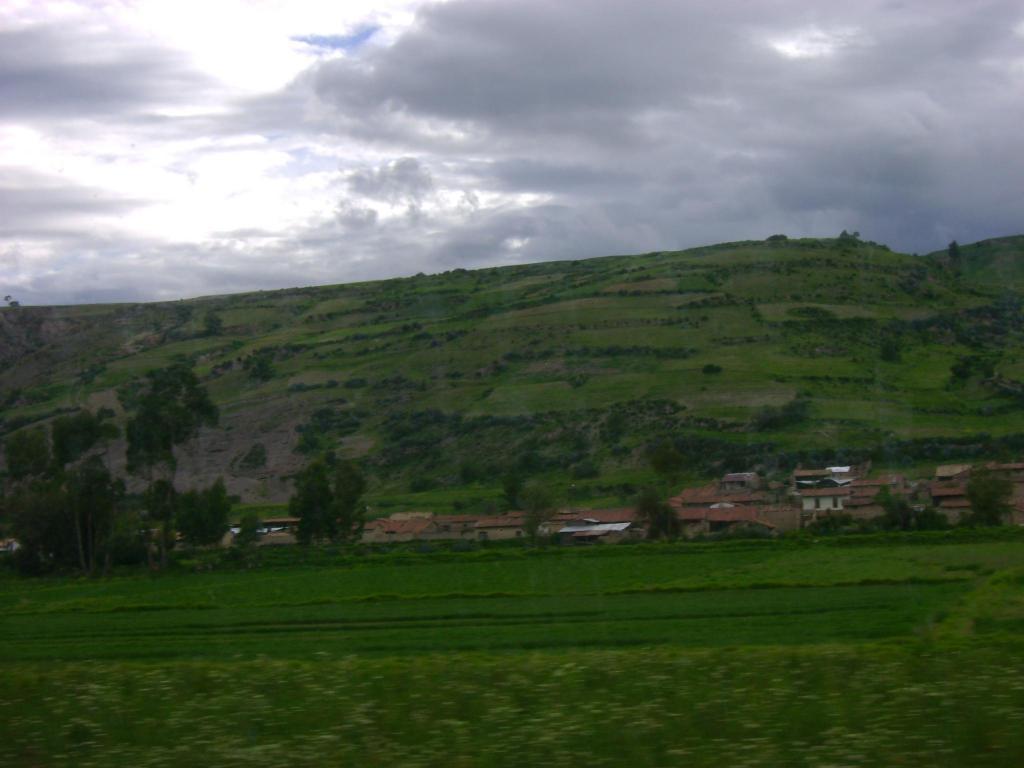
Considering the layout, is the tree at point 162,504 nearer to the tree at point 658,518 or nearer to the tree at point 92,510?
the tree at point 92,510

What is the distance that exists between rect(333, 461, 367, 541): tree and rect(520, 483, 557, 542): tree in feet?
31.4

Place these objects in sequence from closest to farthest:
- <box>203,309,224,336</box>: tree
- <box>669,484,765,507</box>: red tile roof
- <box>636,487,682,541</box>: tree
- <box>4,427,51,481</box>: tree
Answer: <box>636,487,682,541</box>: tree < <box>669,484,765,507</box>: red tile roof < <box>4,427,51,481</box>: tree < <box>203,309,224,336</box>: tree

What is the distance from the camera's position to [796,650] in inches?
472

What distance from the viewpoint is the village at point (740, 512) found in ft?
160

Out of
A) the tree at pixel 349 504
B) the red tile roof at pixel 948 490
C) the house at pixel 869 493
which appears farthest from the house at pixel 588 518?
the red tile roof at pixel 948 490

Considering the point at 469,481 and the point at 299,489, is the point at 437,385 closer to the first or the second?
the point at 469,481

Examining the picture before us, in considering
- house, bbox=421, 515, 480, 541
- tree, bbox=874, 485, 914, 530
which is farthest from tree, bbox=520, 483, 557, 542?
tree, bbox=874, 485, 914, 530

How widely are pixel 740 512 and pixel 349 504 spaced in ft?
69.5

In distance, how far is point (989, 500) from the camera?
4488 centimetres

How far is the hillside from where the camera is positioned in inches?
2798

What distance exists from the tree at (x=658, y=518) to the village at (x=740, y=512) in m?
0.42

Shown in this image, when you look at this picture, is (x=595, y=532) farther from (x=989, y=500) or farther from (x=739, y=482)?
(x=989, y=500)

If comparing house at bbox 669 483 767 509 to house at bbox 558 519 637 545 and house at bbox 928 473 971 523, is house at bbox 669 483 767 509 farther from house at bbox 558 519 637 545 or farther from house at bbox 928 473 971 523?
house at bbox 928 473 971 523

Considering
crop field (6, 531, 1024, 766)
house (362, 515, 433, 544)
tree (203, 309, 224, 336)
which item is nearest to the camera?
crop field (6, 531, 1024, 766)
